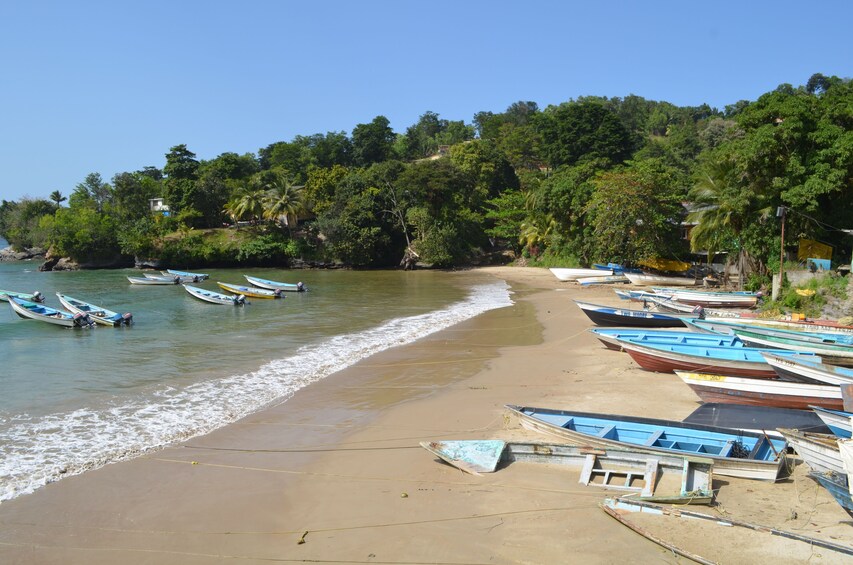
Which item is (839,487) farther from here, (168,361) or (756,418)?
(168,361)

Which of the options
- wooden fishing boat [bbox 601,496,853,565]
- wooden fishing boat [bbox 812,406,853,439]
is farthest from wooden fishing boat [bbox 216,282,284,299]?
wooden fishing boat [bbox 812,406,853,439]

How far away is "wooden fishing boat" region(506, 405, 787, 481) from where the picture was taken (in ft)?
28.0

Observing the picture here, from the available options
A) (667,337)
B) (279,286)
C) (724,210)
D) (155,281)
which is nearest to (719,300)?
(724,210)

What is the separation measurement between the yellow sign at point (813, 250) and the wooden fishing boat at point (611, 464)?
20.6 metres

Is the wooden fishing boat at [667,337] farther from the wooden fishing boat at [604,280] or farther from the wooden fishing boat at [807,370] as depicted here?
the wooden fishing boat at [604,280]

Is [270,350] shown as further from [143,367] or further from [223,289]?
[223,289]

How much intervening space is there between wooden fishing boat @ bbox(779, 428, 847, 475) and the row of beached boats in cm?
1

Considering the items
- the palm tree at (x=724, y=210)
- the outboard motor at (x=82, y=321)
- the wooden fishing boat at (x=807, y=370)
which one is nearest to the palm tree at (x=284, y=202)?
the outboard motor at (x=82, y=321)

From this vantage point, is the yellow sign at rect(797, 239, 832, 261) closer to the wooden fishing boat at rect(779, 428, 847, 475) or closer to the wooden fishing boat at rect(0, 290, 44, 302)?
the wooden fishing boat at rect(779, 428, 847, 475)

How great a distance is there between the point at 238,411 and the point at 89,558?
596cm

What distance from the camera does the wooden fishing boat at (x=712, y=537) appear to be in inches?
262

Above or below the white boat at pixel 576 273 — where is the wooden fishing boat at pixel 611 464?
below

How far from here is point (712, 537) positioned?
7.11 m

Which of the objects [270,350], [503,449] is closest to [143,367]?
[270,350]
